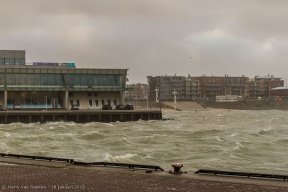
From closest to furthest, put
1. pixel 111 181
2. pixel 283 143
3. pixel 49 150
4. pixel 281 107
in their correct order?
pixel 111 181
pixel 49 150
pixel 283 143
pixel 281 107

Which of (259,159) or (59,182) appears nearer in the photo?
(59,182)

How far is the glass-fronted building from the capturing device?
95438 mm

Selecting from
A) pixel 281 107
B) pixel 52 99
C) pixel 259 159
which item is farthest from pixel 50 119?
pixel 281 107

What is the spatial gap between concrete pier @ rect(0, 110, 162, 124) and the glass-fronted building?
20608 millimetres

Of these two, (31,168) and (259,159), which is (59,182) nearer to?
(31,168)

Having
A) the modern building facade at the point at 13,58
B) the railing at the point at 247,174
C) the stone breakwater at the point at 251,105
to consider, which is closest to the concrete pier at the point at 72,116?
the modern building facade at the point at 13,58

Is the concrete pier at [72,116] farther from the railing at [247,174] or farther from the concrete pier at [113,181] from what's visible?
the railing at [247,174]

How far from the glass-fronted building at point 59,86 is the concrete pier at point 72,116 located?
20608 millimetres

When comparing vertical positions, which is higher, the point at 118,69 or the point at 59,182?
the point at 118,69

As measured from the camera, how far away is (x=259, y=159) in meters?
29.2

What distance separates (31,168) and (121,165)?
4084 mm

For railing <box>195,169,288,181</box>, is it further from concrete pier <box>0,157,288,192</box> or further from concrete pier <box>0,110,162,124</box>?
concrete pier <box>0,110,162,124</box>

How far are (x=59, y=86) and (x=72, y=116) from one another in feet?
82.0

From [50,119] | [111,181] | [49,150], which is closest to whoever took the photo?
[111,181]
